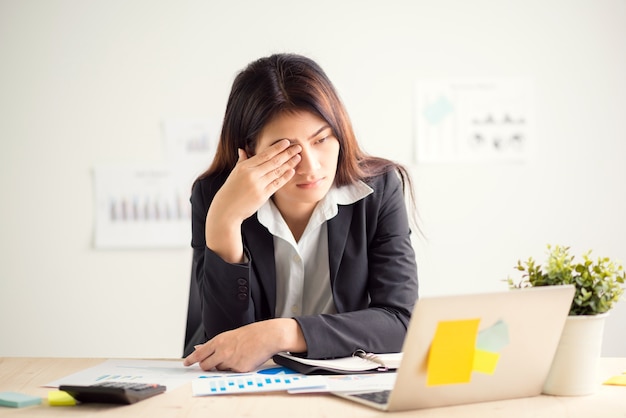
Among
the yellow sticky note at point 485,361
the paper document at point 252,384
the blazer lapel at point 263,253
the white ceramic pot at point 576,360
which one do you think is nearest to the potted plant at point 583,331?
the white ceramic pot at point 576,360

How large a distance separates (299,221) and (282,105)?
33 cm

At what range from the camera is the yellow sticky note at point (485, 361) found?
1170 mm

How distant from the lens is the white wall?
3445 mm

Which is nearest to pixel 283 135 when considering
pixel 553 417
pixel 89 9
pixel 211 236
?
pixel 211 236

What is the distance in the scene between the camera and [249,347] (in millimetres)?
1455

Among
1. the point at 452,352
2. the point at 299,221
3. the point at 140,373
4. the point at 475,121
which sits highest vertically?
the point at 475,121

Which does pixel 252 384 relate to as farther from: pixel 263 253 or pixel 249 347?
pixel 263 253

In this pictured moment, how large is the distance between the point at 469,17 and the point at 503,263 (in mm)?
1100

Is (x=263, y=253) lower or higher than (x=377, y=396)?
higher

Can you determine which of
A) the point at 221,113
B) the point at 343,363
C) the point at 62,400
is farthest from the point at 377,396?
the point at 221,113

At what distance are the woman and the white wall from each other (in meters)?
1.59

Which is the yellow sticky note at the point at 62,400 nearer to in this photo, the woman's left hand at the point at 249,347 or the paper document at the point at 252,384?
the paper document at the point at 252,384

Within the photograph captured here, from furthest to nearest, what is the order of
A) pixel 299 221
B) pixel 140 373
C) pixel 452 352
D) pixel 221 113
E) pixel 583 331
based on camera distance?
1. pixel 221 113
2. pixel 299 221
3. pixel 140 373
4. pixel 583 331
5. pixel 452 352

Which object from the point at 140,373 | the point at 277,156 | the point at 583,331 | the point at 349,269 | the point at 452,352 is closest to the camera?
the point at 452,352
